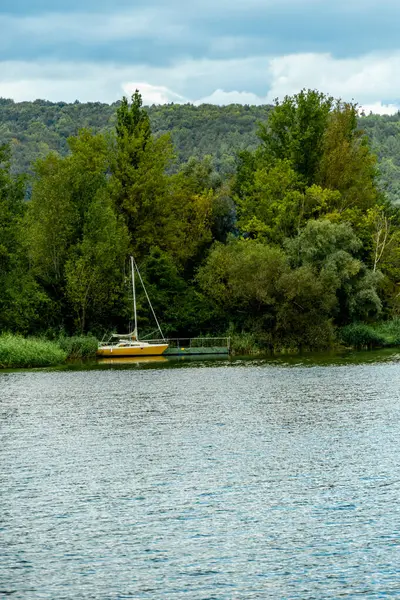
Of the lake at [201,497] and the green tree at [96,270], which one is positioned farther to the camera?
the green tree at [96,270]

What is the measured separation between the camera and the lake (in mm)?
16406

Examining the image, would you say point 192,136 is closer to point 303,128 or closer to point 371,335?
point 303,128

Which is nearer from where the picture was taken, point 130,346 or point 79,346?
point 79,346

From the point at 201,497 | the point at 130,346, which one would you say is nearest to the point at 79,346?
the point at 130,346

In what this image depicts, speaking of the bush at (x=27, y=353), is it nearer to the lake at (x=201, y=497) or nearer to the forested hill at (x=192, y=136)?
the lake at (x=201, y=497)

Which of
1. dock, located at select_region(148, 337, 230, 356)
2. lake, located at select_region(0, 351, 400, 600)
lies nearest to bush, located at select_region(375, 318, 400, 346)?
dock, located at select_region(148, 337, 230, 356)

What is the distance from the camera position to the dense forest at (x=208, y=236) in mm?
76312

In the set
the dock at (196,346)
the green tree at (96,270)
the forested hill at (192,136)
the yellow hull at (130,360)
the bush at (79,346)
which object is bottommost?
the yellow hull at (130,360)

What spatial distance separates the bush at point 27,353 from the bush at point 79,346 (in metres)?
3.31

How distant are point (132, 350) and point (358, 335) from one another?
67.6 feet

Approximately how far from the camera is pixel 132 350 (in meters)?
75.6

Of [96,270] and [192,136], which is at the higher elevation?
[192,136]

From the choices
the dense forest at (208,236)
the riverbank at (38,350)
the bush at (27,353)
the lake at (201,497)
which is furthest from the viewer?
the dense forest at (208,236)

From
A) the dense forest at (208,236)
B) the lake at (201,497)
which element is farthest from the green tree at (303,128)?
the lake at (201,497)
